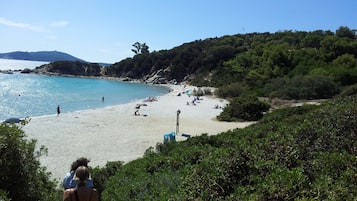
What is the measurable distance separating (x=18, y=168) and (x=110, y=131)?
20743mm

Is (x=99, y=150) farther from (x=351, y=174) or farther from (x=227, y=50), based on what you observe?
(x=227, y=50)

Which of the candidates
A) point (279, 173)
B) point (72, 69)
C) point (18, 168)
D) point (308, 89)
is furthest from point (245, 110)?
point (72, 69)

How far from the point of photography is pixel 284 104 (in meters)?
39.7

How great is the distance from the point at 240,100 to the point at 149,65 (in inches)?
3195

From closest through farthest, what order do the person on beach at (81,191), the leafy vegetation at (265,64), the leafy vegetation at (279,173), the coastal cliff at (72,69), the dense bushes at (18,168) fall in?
the person on beach at (81,191) → the leafy vegetation at (279,173) → the dense bushes at (18,168) → the leafy vegetation at (265,64) → the coastal cliff at (72,69)

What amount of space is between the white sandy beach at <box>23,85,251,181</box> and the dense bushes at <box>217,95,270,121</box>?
149 centimetres

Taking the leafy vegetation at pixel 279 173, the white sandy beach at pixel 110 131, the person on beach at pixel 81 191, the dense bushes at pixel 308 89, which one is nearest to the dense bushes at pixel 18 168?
the leafy vegetation at pixel 279 173

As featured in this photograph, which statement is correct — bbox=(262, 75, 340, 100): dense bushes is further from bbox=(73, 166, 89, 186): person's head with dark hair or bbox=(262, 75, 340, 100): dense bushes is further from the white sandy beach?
bbox=(73, 166, 89, 186): person's head with dark hair

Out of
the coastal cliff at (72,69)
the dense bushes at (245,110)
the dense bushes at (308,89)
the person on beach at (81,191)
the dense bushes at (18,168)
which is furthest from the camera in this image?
the coastal cliff at (72,69)

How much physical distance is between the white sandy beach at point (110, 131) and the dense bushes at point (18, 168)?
7.29 metres

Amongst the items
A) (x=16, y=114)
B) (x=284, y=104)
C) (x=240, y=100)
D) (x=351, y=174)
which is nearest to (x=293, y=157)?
(x=351, y=174)

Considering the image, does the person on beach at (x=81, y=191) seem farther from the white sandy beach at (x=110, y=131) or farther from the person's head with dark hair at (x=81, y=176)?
the white sandy beach at (x=110, y=131)

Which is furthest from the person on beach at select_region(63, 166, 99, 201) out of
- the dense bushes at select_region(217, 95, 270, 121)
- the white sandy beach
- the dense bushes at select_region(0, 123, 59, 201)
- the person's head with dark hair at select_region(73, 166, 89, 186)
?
the dense bushes at select_region(217, 95, 270, 121)

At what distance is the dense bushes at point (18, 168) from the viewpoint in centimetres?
616
